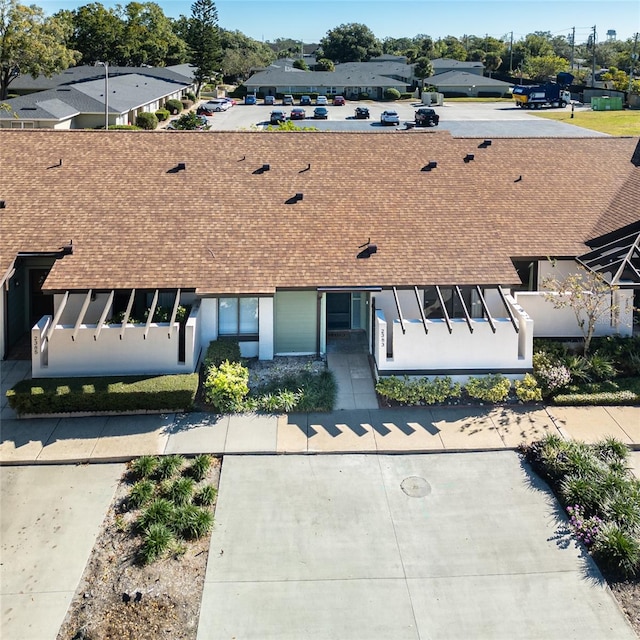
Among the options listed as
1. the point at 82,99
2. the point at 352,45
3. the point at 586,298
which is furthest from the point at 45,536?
the point at 352,45

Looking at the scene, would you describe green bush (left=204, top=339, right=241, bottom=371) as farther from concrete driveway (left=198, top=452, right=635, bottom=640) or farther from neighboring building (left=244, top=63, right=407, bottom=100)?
neighboring building (left=244, top=63, right=407, bottom=100)

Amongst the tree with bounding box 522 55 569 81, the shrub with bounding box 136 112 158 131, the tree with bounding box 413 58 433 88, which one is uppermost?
the tree with bounding box 522 55 569 81

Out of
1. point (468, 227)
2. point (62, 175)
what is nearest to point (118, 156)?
point (62, 175)

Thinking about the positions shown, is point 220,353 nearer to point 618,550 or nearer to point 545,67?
point 618,550

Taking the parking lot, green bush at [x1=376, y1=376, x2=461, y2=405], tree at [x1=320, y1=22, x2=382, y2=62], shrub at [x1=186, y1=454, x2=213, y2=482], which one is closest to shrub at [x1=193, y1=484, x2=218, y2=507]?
shrub at [x1=186, y1=454, x2=213, y2=482]

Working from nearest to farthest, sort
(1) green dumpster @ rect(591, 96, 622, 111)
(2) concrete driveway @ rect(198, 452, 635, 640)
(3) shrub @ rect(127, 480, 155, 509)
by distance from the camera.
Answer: (2) concrete driveway @ rect(198, 452, 635, 640)
(3) shrub @ rect(127, 480, 155, 509)
(1) green dumpster @ rect(591, 96, 622, 111)

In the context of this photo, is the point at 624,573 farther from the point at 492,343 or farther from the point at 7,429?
the point at 7,429
